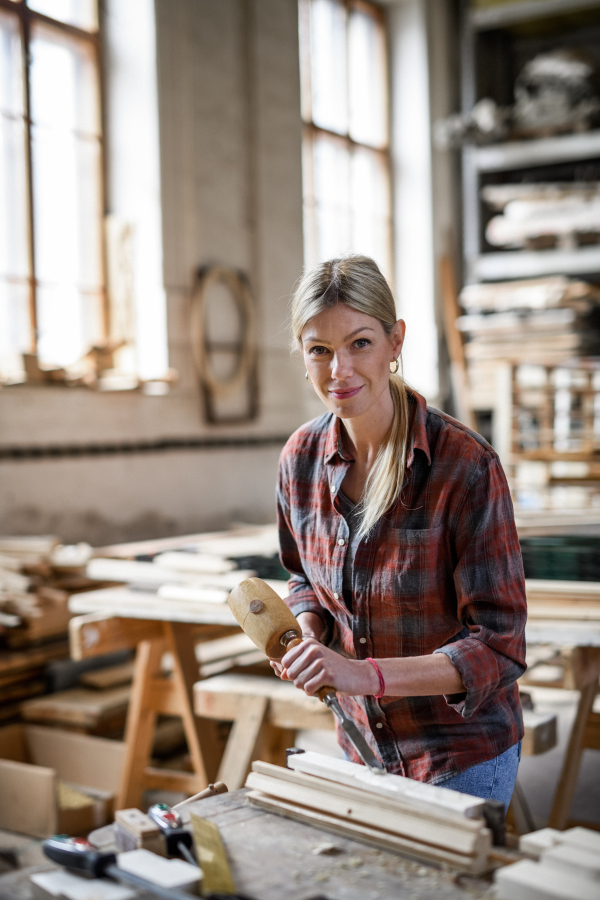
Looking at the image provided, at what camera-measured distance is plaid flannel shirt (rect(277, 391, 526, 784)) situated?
1612 millimetres

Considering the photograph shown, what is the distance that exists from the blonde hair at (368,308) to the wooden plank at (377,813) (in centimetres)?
49

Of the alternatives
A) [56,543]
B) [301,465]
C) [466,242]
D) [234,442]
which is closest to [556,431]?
Result: [234,442]

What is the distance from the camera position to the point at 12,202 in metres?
5.04

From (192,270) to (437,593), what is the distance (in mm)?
4375

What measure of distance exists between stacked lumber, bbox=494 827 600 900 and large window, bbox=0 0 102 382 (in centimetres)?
395

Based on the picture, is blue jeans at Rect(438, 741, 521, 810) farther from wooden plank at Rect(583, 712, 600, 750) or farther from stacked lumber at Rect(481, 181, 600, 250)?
stacked lumber at Rect(481, 181, 600, 250)

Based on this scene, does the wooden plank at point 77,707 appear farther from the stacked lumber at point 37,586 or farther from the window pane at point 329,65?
the window pane at point 329,65

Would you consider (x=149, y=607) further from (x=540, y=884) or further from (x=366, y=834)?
(x=540, y=884)

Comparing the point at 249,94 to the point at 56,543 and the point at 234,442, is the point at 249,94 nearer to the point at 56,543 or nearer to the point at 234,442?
the point at 234,442

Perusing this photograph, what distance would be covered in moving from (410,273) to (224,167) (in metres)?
3.13

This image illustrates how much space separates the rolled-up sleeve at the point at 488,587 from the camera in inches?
62.6

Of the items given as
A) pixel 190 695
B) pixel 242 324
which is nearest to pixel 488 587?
pixel 190 695

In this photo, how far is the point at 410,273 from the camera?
8789 mm

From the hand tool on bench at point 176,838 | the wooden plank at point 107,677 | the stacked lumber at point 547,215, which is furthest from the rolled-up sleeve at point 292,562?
the stacked lumber at point 547,215
